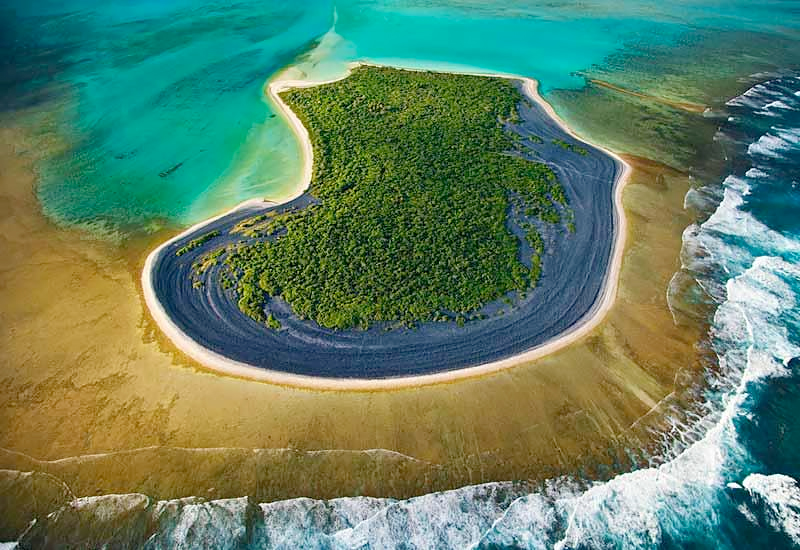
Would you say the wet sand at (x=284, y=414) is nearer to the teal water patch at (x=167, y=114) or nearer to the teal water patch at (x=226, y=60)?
the teal water patch at (x=167, y=114)

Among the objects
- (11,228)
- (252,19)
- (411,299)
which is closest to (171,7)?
(252,19)

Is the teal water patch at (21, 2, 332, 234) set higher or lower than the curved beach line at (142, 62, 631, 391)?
higher

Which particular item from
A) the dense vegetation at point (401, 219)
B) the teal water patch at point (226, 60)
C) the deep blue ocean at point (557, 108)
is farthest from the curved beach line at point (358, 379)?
the teal water patch at point (226, 60)

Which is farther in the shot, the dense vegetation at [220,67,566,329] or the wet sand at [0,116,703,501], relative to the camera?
the dense vegetation at [220,67,566,329]

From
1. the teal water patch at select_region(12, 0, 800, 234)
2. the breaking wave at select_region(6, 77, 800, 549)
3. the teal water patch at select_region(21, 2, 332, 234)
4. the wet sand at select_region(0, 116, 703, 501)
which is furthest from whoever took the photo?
the teal water patch at select_region(12, 0, 800, 234)

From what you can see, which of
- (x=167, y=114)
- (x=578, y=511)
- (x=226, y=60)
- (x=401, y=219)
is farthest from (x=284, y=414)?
(x=226, y=60)

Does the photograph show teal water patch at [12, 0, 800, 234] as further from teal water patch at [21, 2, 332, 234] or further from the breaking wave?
the breaking wave

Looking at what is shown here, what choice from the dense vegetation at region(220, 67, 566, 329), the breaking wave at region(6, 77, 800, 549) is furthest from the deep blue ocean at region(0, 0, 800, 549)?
the dense vegetation at region(220, 67, 566, 329)

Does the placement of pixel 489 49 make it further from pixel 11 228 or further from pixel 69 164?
pixel 11 228

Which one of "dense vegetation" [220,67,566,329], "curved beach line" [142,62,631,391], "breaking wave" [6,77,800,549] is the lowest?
"breaking wave" [6,77,800,549]
